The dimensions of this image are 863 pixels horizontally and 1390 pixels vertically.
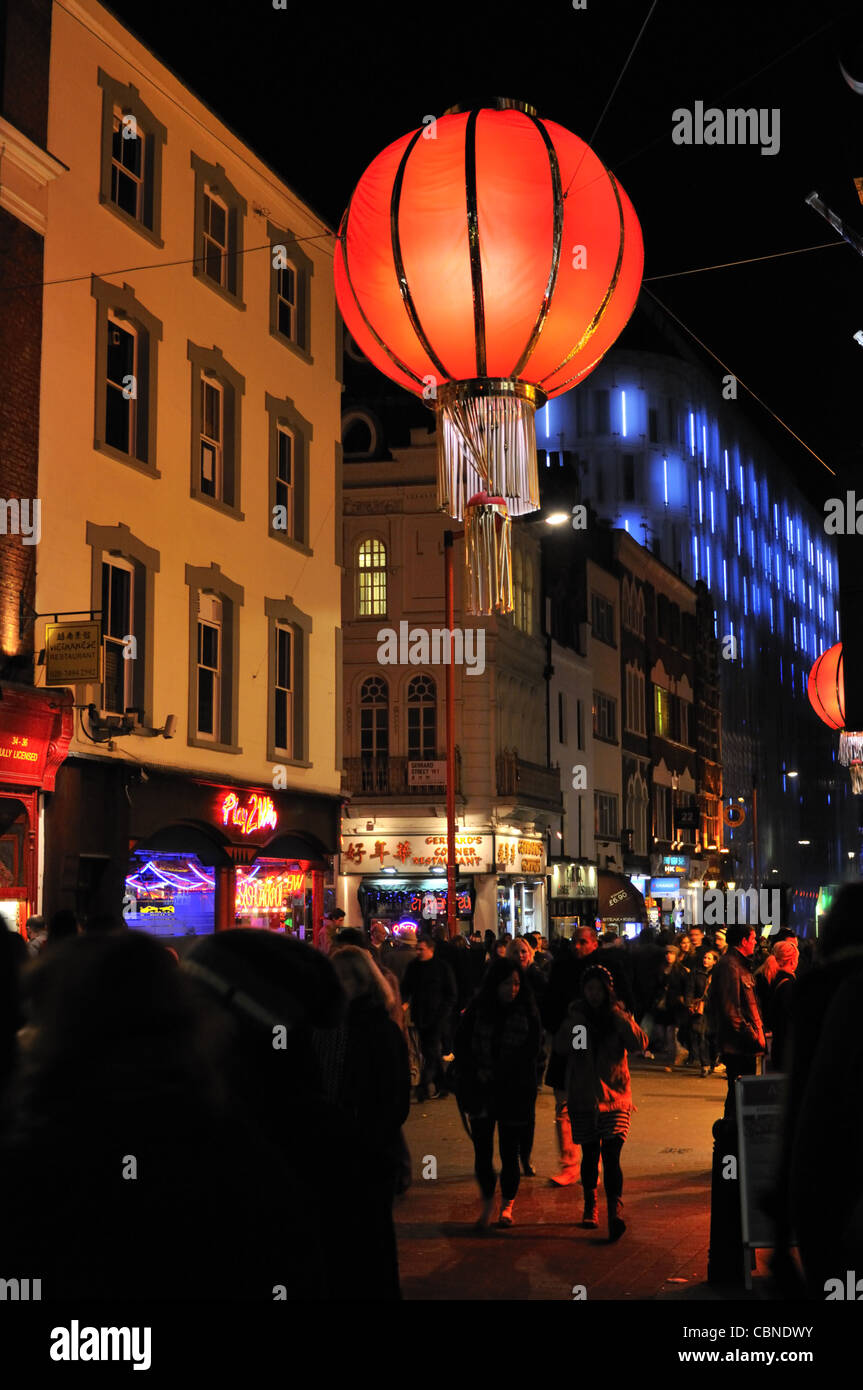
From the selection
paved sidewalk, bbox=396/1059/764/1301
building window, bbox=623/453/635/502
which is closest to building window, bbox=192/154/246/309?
paved sidewalk, bbox=396/1059/764/1301

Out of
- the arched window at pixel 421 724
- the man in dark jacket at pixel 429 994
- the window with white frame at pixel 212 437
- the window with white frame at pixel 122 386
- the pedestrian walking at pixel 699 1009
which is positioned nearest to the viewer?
the man in dark jacket at pixel 429 994

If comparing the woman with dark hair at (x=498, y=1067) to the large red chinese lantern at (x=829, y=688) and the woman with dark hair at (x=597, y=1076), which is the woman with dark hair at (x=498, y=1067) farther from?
the large red chinese lantern at (x=829, y=688)

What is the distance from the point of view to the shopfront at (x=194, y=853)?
2000 cm

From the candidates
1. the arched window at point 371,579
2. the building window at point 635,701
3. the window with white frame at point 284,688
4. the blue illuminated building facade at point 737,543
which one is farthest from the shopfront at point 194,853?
the building window at point 635,701

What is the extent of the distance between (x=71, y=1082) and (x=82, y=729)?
690 inches

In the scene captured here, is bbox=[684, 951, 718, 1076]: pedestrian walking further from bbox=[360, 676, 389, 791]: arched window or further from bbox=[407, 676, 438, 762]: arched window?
bbox=[360, 676, 389, 791]: arched window

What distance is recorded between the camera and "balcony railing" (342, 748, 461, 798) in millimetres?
38844

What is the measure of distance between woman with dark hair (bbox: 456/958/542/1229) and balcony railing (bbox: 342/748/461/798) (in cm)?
2767

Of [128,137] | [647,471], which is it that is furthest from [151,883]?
[647,471]

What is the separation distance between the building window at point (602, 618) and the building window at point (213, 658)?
29598 millimetres

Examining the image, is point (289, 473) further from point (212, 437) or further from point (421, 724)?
point (421, 724)

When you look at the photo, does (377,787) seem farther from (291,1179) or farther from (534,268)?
(291,1179)

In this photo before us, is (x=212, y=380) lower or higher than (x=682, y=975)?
higher
